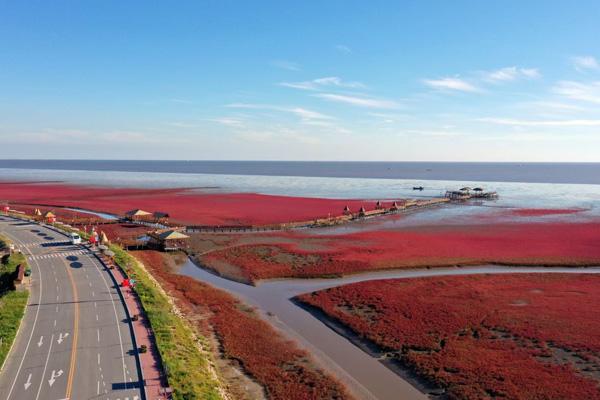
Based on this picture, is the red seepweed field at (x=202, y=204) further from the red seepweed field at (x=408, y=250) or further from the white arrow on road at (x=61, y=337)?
the white arrow on road at (x=61, y=337)

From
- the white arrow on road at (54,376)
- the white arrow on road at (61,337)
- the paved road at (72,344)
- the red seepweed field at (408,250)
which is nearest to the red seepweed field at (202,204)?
the red seepweed field at (408,250)

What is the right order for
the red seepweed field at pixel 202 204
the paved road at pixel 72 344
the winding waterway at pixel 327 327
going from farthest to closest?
1. the red seepweed field at pixel 202 204
2. the winding waterway at pixel 327 327
3. the paved road at pixel 72 344

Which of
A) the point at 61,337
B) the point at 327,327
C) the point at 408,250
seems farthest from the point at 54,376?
the point at 408,250

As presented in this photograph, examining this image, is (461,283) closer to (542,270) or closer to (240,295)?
(542,270)

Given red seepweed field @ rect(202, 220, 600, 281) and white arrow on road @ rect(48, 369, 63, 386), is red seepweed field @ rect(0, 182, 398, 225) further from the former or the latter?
white arrow on road @ rect(48, 369, 63, 386)

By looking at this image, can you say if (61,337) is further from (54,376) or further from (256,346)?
(256,346)

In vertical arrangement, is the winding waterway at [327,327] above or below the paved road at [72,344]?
below
